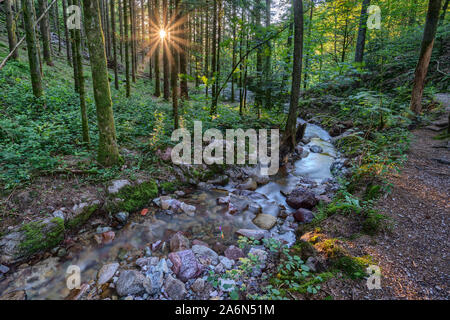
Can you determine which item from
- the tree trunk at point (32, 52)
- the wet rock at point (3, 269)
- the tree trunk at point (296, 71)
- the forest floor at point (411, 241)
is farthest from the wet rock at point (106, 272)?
the tree trunk at point (32, 52)

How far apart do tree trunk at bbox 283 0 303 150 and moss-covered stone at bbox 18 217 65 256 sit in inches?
303

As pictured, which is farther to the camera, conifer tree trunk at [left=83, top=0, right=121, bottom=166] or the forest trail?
conifer tree trunk at [left=83, top=0, right=121, bottom=166]

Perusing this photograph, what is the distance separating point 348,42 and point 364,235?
2223 centimetres

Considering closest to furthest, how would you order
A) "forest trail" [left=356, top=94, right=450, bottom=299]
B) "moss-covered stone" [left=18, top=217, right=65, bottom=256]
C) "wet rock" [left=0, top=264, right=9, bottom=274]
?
"forest trail" [left=356, top=94, right=450, bottom=299], "wet rock" [left=0, top=264, right=9, bottom=274], "moss-covered stone" [left=18, top=217, right=65, bottom=256]

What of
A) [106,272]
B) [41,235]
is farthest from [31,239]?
[106,272]

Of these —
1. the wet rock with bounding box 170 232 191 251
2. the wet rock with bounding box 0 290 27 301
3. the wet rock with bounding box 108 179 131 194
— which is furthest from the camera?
the wet rock with bounding box 108 179 131 194

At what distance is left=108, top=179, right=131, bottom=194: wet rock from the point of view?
521cm

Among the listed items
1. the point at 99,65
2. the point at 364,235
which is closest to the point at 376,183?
the point at 364,235

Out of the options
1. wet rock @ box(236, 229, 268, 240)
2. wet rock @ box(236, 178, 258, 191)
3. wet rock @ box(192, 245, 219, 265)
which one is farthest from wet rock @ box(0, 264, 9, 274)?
wet rock @ box(236, 178, 258, 191)

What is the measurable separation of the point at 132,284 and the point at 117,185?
265 centimetres

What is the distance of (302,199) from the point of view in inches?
239

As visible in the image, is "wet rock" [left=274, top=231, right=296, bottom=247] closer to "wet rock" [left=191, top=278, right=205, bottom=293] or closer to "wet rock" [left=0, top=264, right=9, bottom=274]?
"wet rock" [left=191, top=278, right=205, bottom=293]

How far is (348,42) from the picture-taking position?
1962 centimetres
